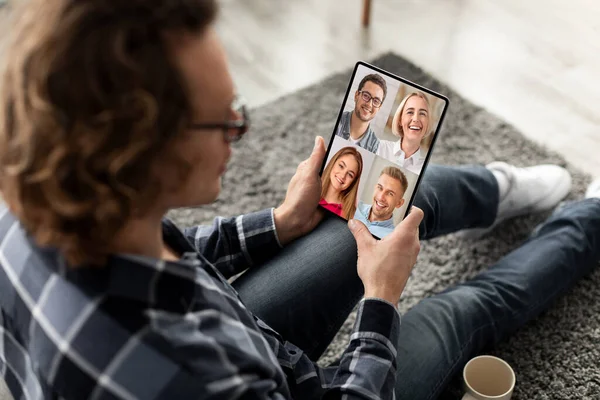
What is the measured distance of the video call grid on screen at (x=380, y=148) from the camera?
0.92 m

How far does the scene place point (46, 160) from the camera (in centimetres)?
53

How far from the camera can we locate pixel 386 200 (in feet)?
3.12

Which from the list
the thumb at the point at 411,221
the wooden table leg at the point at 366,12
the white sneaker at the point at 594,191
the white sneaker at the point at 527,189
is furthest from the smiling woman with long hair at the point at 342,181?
the wooden table leg at the point at 366,12

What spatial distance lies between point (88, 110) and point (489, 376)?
836 millimetres

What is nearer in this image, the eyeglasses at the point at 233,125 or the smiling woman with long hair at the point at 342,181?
the eyeglasses at the point at 233,125

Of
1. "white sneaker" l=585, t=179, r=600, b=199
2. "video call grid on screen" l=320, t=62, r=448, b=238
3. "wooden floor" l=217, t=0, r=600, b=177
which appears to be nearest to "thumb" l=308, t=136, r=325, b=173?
"video call grid on screen" l=320, t=62, r=448, b=238

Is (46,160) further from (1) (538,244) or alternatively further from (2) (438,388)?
(1) (538,244)

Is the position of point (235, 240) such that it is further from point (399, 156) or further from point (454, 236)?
point (454, 236)

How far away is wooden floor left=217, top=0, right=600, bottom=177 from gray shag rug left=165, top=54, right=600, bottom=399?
9cm

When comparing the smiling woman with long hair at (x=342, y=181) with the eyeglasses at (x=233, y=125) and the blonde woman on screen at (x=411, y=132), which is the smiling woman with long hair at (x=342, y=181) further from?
the eyeglasses at (x=233, y=125)

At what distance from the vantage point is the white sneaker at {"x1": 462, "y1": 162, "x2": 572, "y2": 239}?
4.32 ft

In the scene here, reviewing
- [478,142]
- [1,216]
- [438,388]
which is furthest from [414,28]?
[1,216]

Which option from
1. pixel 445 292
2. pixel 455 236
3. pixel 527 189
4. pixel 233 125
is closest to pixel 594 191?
pixel 527 189

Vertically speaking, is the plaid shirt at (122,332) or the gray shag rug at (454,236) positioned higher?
the plaid shirt at (122,332)
